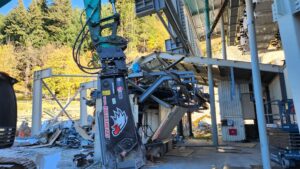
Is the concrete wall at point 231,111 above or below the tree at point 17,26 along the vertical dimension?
below

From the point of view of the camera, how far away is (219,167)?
7301 mm

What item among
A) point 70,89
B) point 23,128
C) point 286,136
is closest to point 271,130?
point 286,136

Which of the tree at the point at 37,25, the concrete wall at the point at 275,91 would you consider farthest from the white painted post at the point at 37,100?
the tree at the point at 37,25

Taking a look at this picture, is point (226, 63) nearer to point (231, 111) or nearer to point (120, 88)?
point (231, 111)

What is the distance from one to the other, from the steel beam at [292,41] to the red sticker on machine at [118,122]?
386 centimetres

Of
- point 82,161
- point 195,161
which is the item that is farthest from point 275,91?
point 82,161

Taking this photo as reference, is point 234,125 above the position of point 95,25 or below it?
below

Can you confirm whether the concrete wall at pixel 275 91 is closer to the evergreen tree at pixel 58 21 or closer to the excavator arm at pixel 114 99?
the excavator arm at pixel 114 99

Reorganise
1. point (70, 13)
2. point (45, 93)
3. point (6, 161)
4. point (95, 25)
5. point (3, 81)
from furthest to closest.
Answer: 1. point (70, 13)
2. point (45, 93)
3. point (95, 25)
4. point (6, 161)
5. point (3, 81)

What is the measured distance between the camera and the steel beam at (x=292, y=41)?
1.94 metres

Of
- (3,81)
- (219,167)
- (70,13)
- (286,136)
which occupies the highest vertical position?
(70,13)

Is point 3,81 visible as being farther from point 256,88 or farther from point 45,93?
point 45,93

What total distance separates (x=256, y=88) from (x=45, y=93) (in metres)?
27.1

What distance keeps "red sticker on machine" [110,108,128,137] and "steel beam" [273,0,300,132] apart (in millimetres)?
3865
